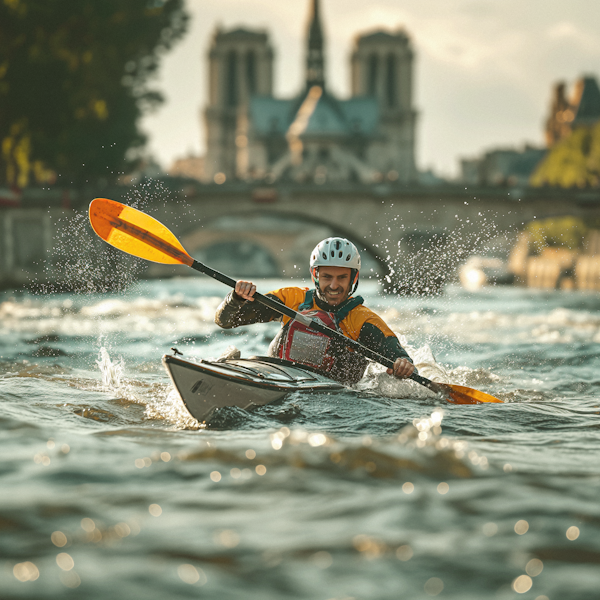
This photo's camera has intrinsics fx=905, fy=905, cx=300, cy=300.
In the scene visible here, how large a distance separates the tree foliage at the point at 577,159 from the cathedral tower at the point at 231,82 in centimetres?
4966

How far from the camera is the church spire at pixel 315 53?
291 ft

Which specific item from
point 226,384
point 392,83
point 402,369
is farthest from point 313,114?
point 226,384

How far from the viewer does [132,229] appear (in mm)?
8336

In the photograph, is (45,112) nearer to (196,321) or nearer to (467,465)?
(196,321)

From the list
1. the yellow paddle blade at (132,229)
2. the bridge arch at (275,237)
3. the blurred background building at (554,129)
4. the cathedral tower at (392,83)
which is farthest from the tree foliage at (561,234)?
the cathedral tower at (392,83)

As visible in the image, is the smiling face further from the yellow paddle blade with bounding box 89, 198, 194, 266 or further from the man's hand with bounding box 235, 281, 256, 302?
the yellow paddle blade with bounding box 89, 198, 194, 266

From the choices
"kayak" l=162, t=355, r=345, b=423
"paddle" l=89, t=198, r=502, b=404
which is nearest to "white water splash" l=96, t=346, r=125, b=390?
"paddle" l=89, t=198, r=502, b=404

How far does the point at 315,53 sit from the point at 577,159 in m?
48.0

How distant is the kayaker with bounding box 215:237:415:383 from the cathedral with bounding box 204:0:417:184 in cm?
7276

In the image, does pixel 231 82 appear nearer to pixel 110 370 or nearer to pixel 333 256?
pixel 110 370

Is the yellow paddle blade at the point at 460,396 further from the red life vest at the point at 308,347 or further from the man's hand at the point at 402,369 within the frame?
the red life vest at the point at 308,347

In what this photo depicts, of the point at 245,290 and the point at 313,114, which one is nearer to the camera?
the point at 245,290

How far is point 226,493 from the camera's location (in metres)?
A: 4.12

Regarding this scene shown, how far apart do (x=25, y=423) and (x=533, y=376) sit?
21.4 feet
